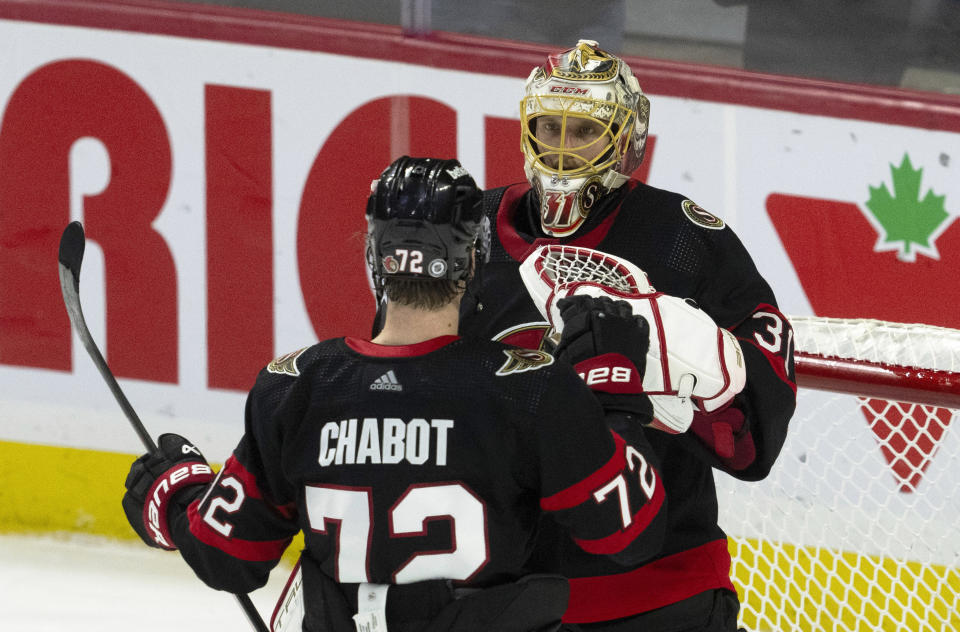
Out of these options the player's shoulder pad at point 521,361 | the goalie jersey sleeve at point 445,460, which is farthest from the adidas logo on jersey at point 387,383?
the player's shoulder pad at point 521,361

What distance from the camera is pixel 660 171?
116 inches

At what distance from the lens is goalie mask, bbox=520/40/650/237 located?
5.75ft

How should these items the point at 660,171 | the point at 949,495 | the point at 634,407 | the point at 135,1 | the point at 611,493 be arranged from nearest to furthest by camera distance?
the point at 611,493 → the point at 634,407 → the point at 949,495 → the point at 660,171 → the point at 135,1

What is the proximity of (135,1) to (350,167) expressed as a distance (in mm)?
694

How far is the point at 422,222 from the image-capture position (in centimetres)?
134

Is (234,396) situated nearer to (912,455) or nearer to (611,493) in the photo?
(912,455)

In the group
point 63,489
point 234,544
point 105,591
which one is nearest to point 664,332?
point 234,544

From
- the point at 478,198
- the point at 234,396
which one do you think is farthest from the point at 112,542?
the point at 478,198

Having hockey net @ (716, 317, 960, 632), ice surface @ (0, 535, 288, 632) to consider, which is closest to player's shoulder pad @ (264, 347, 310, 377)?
hockey net @ (716, 317, 960, 632)

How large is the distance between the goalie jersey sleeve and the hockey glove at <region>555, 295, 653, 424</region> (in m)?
0.07

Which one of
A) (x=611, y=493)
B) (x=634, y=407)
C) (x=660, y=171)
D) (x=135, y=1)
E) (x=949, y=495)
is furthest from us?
(x=135, y=1)

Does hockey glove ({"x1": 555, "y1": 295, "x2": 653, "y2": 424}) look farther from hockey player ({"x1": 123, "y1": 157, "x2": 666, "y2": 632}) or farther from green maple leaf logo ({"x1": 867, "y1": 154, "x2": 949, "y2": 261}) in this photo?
green maple leaf logo ({"x1": 867, "y1": 154, "x2": 949, "y2": 261})

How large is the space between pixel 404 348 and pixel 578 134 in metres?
0.60

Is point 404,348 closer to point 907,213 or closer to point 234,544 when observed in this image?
point 234,544
